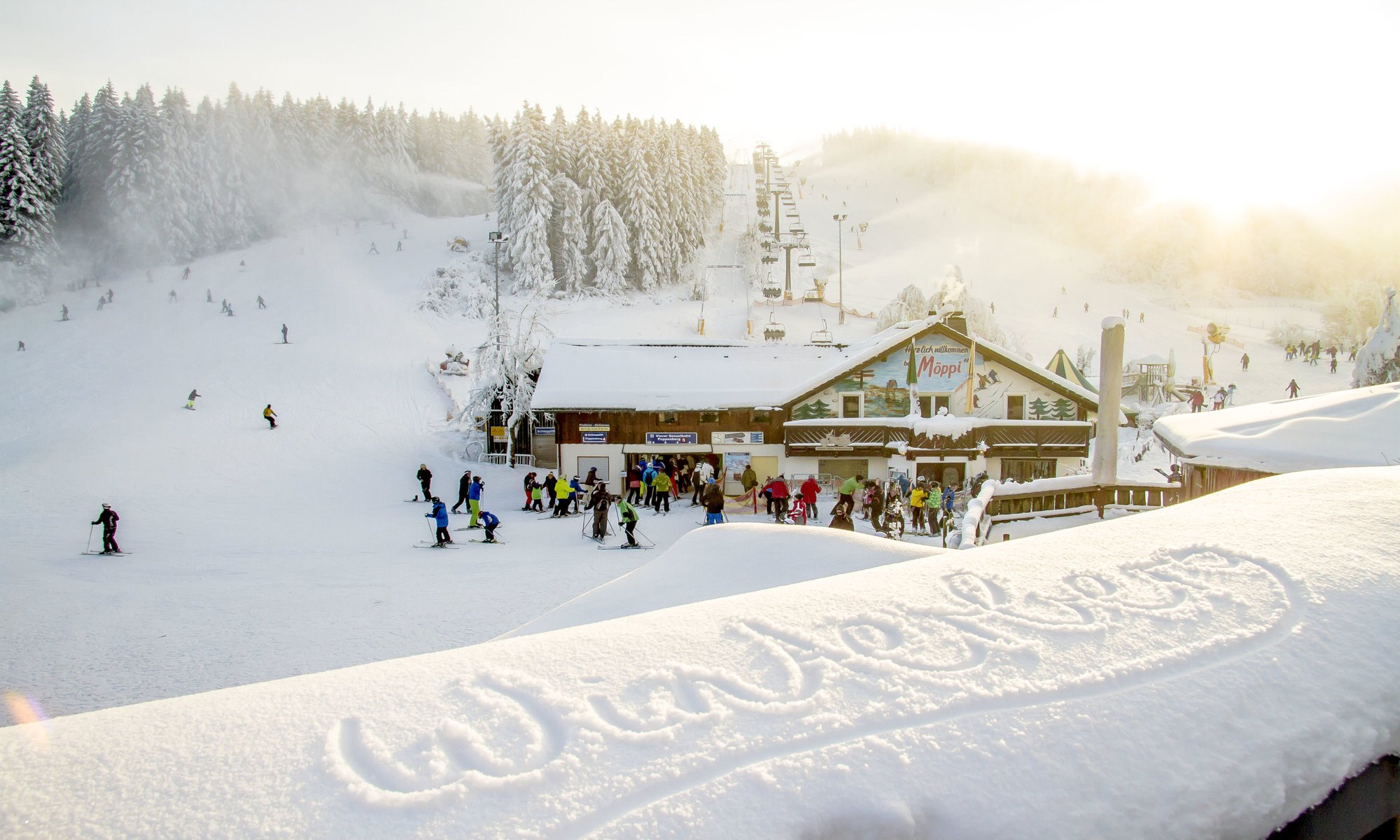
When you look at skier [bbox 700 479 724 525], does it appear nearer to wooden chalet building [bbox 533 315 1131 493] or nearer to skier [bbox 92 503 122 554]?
wooden chalet building [bbox 533 315 1131 493]

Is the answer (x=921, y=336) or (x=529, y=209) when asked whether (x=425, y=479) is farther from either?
(x=529, y=209)

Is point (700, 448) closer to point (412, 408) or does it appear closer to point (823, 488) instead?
point (823, 488)

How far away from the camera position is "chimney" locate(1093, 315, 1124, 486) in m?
14.2

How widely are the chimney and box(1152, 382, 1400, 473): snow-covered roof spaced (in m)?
3.24

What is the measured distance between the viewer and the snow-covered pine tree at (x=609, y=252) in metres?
59.2

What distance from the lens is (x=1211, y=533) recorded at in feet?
9.38

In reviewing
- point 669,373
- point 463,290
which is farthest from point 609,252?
point 669,373

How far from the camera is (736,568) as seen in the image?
501 cm

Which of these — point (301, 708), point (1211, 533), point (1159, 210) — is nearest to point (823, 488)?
point (1211, 533)

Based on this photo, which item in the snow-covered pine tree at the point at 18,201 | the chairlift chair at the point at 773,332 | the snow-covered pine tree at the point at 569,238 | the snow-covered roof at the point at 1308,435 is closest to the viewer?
the snow-covered roof at the point at 1308,435

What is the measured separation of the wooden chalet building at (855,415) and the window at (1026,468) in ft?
0.17

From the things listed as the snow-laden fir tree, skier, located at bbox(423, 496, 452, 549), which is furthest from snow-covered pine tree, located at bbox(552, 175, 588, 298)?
the snow-laden fir tree

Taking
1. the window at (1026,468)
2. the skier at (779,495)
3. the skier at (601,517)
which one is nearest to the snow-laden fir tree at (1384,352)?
the window at (1026,468)

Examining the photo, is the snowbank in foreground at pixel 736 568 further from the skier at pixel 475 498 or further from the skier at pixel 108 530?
the skier at pixel 108 530
